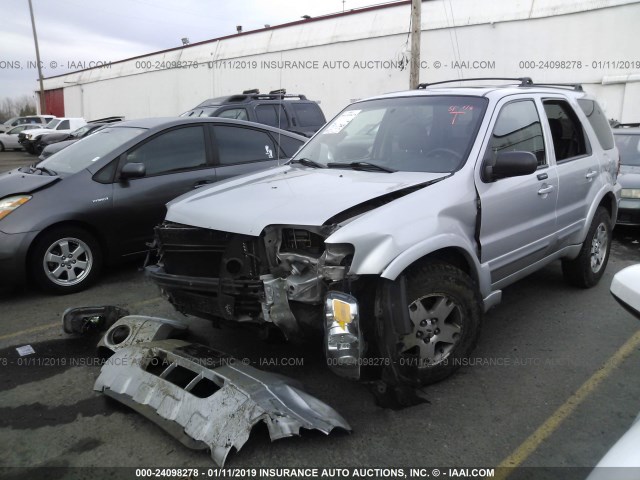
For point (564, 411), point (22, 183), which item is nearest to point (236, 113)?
point (22, 183)

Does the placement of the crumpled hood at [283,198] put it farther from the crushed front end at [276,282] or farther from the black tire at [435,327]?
the black tire at [435,327]

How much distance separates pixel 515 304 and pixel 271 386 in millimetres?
2833

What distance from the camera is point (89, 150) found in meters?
5.60

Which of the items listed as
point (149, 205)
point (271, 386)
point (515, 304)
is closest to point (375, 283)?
point (271, 386)

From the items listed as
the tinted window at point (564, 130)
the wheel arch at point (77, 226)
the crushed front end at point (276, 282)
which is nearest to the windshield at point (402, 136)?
the tinted window at point (564, 130)

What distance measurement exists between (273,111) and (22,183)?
263 inches

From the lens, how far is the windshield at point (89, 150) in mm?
5371

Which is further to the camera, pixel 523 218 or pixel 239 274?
pixel 523 218

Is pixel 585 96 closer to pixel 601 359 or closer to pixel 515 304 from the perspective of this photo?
pixel 515 304

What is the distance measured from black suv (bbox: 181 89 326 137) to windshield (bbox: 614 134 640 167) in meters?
5.60

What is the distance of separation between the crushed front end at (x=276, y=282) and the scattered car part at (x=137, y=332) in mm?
333

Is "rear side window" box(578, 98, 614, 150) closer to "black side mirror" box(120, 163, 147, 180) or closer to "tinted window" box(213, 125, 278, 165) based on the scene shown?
"tinted window" box(213, 125, 278, 165)

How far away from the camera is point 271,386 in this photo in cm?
278

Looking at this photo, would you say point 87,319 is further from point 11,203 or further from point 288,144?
point 288,144
